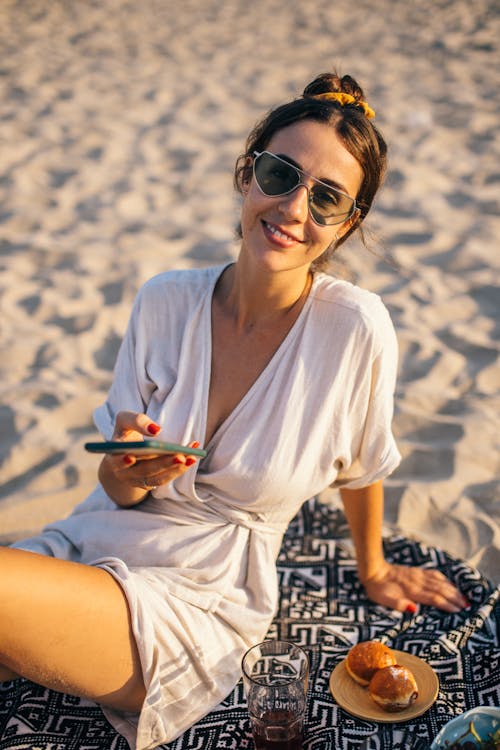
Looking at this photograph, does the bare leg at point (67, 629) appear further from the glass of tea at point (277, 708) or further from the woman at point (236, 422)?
the glass of tea at point (277, 708)

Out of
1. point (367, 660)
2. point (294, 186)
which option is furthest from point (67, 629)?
point (294, 186)

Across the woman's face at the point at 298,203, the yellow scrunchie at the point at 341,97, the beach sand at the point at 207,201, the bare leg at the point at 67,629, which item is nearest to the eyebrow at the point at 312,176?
the woman's face at the point at 298,203

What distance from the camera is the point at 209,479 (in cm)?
243

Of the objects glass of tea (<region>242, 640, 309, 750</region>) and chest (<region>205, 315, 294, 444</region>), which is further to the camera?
chest (<region>205, 315, 294, 444</region>)

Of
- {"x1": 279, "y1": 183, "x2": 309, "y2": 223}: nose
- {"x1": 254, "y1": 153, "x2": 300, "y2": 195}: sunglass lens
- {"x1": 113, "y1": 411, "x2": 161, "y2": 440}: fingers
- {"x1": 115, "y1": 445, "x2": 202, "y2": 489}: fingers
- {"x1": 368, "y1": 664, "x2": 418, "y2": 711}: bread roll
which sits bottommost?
{"x1": 368, "y1": 664, "x2": 418, "y2": 711}: bread roll

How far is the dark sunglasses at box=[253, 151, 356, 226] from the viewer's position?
2334mm

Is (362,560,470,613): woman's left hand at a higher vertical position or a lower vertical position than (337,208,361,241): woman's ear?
lower

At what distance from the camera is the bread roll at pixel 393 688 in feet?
7.39

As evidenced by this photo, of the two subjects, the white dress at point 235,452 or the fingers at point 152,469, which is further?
the white dress at point 235,452

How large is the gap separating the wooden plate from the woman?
279mm

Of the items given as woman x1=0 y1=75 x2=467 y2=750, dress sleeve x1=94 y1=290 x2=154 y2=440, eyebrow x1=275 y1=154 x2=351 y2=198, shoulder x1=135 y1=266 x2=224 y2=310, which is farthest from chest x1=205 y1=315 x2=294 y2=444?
eyebrow x1=275 y1=154 x2=351 y2=198

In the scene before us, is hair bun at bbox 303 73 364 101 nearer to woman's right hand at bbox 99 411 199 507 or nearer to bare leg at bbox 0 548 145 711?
woman's right hand at bbox 99 411 199 507

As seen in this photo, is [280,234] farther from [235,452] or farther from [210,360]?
[235,452]

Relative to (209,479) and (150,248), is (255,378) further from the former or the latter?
(150,248)
